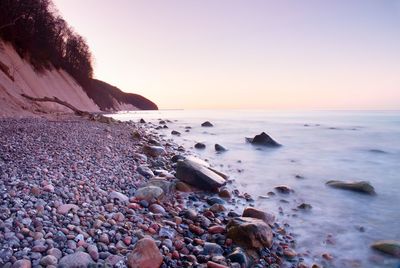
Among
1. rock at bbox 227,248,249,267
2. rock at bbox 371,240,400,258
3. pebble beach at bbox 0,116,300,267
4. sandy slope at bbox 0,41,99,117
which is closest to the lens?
pebble beach at bbox 0,116,300,267

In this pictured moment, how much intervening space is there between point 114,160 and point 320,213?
13.5 feet

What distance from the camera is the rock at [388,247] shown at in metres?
3.77

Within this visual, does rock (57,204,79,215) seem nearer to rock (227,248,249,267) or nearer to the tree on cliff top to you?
rock (227,248,249,267)

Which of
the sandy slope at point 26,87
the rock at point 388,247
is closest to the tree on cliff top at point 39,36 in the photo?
the sandy slope at point 26,87

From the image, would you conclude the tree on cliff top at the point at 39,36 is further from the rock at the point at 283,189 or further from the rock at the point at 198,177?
the rock at the point at 283,189

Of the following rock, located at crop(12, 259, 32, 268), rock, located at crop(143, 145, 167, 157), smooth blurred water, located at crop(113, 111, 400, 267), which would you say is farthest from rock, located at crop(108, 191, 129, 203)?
rock, located at crop(143, 145, 167, 157)

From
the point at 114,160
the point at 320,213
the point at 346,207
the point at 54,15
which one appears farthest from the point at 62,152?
the point at 54,15

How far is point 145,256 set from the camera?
268 cm

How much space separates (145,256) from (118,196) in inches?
62.0

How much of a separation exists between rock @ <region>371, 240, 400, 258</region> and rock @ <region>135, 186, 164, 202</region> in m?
3.04

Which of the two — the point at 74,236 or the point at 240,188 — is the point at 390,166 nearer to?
the point at 240,188

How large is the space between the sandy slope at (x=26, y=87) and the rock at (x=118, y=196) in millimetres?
10118

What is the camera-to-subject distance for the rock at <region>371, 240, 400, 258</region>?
3772mm

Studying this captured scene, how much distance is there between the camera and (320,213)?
5207 mm
